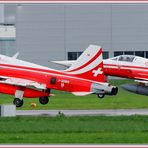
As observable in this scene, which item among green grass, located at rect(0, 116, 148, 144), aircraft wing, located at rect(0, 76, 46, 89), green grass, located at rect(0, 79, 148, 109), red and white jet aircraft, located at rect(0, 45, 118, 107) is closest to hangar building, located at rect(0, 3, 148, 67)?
green grass, located at rect(0, 79, 148, 109)

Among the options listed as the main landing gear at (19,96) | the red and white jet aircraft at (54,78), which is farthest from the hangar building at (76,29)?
the main landing gear at (19,96)

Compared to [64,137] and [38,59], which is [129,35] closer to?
[38,59]

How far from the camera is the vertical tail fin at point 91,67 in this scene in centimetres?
3678

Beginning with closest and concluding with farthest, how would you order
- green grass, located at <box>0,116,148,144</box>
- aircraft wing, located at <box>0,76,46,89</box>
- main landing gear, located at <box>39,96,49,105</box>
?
green grass, located at <box>0,116,148,144</box> → aircraft wing, located at <box>0,76,46,89</box> → main landing gear, located at <box>39,96,49,105</box>

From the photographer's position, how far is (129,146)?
1975cm

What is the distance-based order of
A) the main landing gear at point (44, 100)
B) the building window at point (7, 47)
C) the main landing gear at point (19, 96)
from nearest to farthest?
the main landing gear at point (19, 96)
the main landing gear at point (44, 100)
the building window at point (7, 47)

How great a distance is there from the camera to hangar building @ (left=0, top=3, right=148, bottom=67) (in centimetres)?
7288

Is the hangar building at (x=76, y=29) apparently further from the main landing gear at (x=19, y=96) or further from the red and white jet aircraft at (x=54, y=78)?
the main landing gear at (x=19, y=96)

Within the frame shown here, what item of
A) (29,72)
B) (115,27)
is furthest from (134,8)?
(29,72)

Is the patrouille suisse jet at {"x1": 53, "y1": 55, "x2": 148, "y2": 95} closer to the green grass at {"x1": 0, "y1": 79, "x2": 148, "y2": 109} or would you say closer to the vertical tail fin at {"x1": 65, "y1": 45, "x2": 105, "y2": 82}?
the green grass at {"x1": 0, "y1": 79, "x2": 148, "y2": 109}

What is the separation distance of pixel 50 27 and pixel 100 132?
49.1m

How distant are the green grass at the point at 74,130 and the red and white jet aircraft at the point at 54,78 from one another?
22.1 feet

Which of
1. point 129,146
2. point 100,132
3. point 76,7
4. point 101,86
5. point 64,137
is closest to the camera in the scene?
point 129,146

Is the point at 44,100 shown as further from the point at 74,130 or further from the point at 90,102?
the point at 74,130
